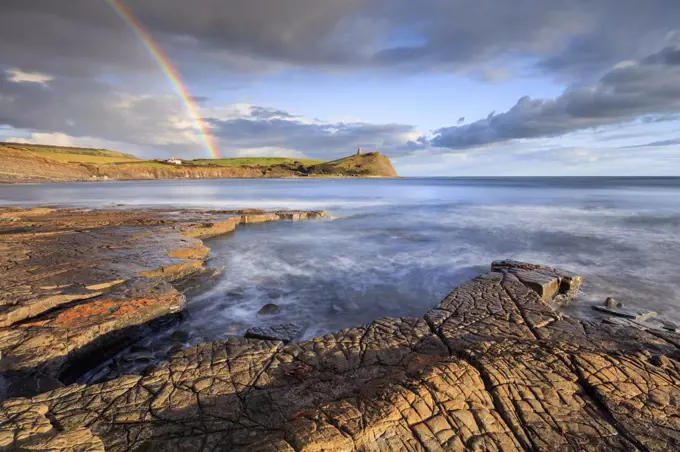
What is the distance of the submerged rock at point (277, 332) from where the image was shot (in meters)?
6.86

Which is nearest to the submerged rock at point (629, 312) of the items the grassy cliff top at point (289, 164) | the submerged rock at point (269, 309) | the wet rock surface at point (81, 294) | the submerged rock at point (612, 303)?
the submerged rock at point (612, 303)

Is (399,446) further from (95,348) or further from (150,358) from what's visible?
(95,348)

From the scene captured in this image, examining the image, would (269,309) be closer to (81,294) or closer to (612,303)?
(81,294)

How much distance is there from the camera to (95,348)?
20.4ft

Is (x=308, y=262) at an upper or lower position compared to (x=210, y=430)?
lower

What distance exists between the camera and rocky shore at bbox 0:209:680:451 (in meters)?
3.39

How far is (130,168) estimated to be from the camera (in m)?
124

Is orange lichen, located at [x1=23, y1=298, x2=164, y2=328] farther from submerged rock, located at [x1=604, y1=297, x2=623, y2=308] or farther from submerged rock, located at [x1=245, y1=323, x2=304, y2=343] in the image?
submerged rock, located at [x1=604, y1=297, x2=623, y2=308]

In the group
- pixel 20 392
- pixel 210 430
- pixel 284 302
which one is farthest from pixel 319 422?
pixel 284 302

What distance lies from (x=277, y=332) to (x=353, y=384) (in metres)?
2.97

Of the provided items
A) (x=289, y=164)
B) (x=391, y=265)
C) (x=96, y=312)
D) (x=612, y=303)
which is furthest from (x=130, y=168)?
(x=612, y=303)

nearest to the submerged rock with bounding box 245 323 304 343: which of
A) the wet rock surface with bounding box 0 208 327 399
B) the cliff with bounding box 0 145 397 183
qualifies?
the wet rock surface with bounding box 0 208 327 399

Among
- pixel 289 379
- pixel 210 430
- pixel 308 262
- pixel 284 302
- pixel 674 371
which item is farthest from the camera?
pixel 308 262

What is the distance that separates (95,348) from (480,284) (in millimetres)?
8050
